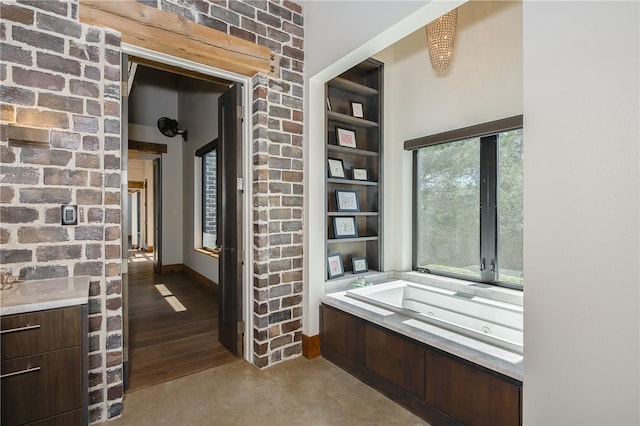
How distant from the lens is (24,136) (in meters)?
1.67

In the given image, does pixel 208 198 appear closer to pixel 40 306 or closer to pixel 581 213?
pixel 40 306

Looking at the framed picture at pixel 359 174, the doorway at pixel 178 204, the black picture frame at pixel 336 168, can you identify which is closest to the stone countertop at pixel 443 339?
the black picture frame at pixel 336 168

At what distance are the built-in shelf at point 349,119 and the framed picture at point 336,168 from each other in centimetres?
41

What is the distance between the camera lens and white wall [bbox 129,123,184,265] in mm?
6176

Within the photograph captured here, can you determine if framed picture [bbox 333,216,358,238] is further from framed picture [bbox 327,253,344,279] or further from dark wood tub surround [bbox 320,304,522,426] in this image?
dark wood tub surround [bbox 320,304,522,426]

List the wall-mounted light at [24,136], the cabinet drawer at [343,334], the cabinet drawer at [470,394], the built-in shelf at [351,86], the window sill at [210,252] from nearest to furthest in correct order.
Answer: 1. the cabinet drawer at [470,394]
2. the wall-mounted light at [24,136]
3. the cabinet drawer at [343,334]
4. the built-in shelf at [351,86]
5. the window sill at [210,252]

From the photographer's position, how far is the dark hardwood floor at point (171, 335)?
255cm

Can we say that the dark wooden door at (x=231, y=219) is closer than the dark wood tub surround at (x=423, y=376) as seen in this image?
No

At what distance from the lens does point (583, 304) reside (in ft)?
3.83

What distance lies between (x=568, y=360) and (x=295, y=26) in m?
2.82

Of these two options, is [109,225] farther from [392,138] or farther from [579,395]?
[392,138]

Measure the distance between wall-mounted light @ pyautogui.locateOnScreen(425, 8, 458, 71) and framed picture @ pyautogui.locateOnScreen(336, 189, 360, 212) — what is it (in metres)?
1.45

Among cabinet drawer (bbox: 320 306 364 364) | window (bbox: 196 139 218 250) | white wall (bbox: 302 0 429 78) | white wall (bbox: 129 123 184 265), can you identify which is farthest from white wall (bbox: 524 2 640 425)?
white wall (bbox: 129 123 184 265)

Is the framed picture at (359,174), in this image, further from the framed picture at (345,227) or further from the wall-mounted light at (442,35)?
the wall-mounted light at (442,35)
